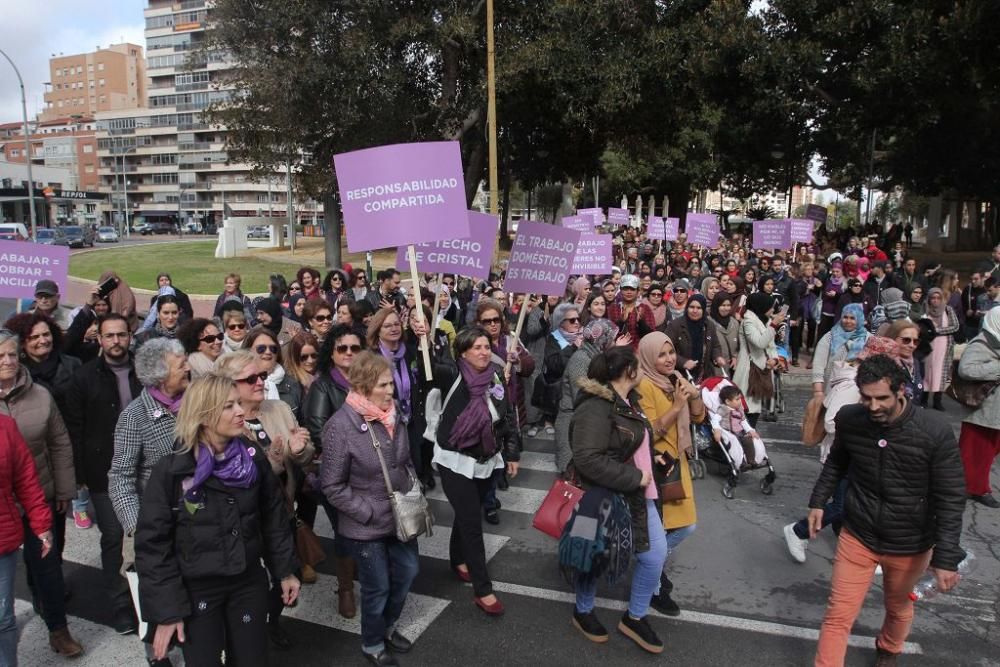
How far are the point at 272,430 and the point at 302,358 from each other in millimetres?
1412

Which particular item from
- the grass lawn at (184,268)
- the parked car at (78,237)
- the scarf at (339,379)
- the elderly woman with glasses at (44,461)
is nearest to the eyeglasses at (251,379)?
the scarf at (339,379)

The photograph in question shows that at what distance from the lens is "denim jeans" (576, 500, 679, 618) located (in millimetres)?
3957

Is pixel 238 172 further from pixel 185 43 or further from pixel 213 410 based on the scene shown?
pixel 213 410

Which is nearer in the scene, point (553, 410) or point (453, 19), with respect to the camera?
point (553, 410)

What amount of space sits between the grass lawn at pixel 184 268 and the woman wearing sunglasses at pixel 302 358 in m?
19.5

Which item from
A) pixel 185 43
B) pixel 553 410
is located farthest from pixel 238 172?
pixel 553 410

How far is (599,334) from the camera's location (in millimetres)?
6891

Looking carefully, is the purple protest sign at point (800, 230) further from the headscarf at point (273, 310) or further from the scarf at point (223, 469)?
the scarf at point (223, 469)

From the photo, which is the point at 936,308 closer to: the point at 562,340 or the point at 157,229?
the point at 562,340

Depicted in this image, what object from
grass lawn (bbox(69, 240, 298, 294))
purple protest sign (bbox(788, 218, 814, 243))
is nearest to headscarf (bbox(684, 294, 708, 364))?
purple protest sign (bbox(788, 218, 814, 243))

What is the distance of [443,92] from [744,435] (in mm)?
15786

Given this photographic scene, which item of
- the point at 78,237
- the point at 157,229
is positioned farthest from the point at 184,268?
the point at 157,229

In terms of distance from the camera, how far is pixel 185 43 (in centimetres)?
9281

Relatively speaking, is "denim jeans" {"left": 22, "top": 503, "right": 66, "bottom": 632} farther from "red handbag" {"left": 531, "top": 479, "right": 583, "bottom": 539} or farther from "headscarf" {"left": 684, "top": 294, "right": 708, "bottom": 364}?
"headscarf" {"left": 684, "top": 294, "right": 708, "bottom": 364}
